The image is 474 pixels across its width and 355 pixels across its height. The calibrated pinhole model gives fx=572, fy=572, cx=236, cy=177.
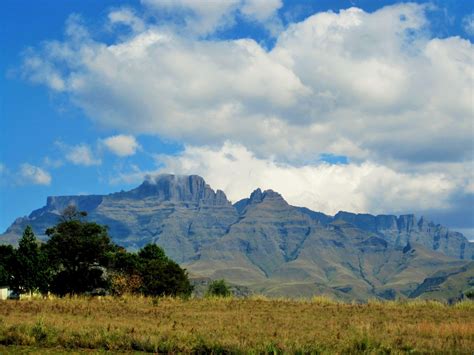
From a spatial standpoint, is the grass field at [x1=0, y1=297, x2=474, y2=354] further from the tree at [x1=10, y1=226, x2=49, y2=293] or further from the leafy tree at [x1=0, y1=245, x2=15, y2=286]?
the tree at [x1=10, y1=226, x2=49, y2=293]

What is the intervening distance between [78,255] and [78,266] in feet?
6.17

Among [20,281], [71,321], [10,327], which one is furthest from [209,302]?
[20,281]

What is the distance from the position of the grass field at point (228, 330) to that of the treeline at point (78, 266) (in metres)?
38.5

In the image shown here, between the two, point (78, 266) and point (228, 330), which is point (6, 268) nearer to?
point (78, 266)

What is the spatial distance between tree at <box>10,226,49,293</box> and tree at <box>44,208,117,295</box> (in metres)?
5.78

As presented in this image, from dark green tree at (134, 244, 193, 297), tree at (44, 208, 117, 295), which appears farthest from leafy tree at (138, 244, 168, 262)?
tree at (44, 208, 117, 295)

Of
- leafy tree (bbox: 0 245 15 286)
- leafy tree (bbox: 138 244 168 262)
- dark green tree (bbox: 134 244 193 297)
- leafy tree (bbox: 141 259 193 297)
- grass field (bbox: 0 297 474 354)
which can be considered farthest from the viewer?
leafy tree (bbox: 138 244 168 262)

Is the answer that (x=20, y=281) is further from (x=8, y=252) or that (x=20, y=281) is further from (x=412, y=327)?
(x=412, y=327)

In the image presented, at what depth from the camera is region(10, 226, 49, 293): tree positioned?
7825 centimetres

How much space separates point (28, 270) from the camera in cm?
7825

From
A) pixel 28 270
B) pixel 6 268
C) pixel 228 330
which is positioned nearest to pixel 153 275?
pixel 28 270

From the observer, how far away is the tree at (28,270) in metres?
78.2

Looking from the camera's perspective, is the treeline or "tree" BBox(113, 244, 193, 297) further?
"tree" BBox(113, 244, 193, 297)

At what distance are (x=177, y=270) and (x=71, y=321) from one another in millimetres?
61869
